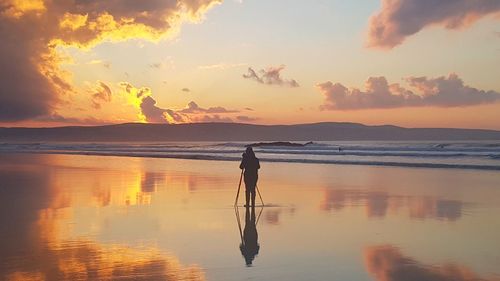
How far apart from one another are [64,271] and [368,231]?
5533 mm

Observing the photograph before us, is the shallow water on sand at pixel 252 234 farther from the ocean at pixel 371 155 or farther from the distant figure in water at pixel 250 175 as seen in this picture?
the ocean at pixel 371 155

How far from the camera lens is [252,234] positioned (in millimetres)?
9852

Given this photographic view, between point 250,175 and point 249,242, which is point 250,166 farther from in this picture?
point 249,242

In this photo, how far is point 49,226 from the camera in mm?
10633

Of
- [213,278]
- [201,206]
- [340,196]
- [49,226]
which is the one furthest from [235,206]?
[213,278]

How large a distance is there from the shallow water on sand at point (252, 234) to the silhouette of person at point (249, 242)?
0.03m

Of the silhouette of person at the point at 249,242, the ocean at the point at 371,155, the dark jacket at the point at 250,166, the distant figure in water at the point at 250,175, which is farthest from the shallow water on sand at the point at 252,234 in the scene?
the ocean at the point at 371,155

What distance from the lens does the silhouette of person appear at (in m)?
8.02

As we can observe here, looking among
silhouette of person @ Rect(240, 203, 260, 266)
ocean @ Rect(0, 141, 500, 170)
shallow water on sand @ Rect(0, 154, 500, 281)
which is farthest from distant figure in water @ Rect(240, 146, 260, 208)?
ocean @ Rect(0, 141, 500, 170)

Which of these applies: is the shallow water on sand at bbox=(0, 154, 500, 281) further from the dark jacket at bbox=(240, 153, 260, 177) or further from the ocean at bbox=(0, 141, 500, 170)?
the ocean at bbox=(0, 141, 500, 170)

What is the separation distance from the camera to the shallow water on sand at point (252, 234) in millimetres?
7156

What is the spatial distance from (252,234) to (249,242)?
0.74 metres

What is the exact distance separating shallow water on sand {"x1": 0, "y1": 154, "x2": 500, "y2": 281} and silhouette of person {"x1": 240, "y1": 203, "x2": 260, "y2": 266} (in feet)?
0.10

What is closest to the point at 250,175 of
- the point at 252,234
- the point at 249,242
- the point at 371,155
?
the point at 252,234
